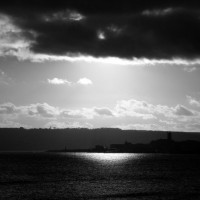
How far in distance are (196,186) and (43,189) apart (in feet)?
144

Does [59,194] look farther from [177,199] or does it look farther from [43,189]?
[177,199]

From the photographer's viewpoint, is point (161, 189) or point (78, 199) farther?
point (161, 189)

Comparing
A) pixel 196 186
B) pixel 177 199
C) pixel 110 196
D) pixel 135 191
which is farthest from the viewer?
pixel 196 186

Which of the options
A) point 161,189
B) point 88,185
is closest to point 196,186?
point 161,189

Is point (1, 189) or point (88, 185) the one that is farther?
point (88, 185)

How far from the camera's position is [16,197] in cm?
10456

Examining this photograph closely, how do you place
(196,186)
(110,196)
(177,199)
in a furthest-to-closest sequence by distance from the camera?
1. (196,186)
2. (110,196)
3. (177,199)

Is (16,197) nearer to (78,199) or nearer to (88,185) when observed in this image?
(78,199)

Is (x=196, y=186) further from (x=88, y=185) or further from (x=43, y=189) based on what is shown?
(x=43, y=189)

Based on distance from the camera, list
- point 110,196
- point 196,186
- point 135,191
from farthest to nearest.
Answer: point 196,186 → point 135,191 → point 110,196

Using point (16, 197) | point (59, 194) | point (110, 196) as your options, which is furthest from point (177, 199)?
point (16, 197)

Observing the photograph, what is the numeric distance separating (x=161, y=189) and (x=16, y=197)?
134 feet

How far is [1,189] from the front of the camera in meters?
120

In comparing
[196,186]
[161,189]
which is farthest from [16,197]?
[196,186]
